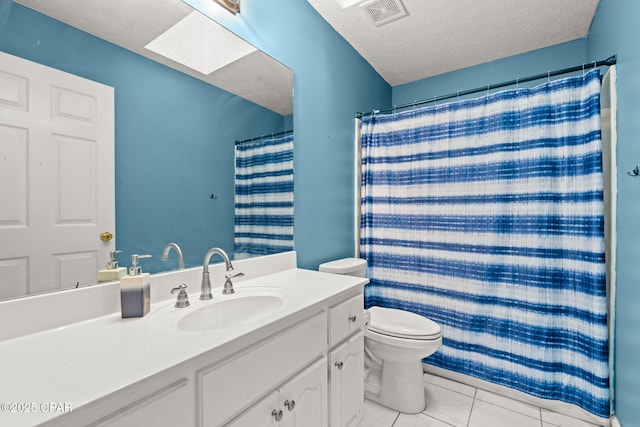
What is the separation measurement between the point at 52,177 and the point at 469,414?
2186 mm

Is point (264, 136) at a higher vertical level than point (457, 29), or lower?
lower

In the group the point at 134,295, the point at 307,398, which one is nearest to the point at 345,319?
the point at 307,398

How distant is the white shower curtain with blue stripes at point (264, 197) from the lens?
1445 mm

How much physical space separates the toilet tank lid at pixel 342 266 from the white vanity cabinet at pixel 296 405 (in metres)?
0.69

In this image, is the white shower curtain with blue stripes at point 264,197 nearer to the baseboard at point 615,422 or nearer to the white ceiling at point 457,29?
the white ceiling at point 457,29

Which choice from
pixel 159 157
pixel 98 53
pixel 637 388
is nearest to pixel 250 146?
pixel 159 157

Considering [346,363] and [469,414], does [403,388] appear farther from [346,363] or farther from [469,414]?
[346,363]

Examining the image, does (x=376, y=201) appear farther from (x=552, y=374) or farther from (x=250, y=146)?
(x=552, y=374)

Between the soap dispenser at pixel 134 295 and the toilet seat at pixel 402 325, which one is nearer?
the soap dispenser at pixel 134 295

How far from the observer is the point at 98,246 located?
3.16 feet

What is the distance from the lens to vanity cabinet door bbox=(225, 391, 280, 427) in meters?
0.81

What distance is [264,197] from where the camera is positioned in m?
1.56

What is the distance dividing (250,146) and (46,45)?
78cm

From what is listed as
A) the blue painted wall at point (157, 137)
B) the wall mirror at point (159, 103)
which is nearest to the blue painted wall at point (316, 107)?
the wall mirror at point (159, 103)
